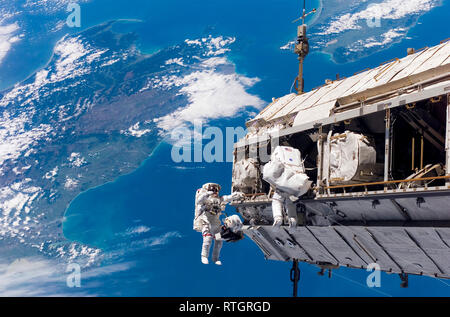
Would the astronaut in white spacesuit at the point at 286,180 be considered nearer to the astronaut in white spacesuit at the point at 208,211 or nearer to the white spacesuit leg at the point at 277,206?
the white spacesuit leg at the point at 277,206

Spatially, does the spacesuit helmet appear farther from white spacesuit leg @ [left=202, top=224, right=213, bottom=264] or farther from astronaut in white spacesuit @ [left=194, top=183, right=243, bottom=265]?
white spacesuit leg @ [left=202, top=224, right=213, bottom=264]

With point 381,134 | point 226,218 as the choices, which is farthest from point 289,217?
point 381,134

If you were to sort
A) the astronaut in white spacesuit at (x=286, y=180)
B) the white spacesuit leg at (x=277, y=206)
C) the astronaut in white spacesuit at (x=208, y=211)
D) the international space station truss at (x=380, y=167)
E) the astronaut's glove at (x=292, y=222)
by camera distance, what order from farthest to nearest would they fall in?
the astronaut in white spacesuit at (x=208, y=211) → the astronaut's glove at (x=292, y=222) → the white spacesuit leg at (x=277, y=206) → the astronaut in white spacesuit at (x=286, y=180) → the international space station truss at (x=380, y=167)

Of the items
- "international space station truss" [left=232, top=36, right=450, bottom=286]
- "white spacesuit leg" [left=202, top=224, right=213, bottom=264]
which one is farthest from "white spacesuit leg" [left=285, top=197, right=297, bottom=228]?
"white spacesuit leg" [left=202, top=224, right=213, bottom=264]

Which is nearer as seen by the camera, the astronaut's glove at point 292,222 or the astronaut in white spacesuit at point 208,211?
the astronaut's glove at point 292,222

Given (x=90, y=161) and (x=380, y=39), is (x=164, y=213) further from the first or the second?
(x=380, y=39)

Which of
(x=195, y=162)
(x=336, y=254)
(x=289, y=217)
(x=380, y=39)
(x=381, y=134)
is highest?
(x=380, y=39)

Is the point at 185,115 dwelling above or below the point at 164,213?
above

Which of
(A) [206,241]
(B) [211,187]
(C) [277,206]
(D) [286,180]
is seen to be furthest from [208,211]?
(D) [286,180]

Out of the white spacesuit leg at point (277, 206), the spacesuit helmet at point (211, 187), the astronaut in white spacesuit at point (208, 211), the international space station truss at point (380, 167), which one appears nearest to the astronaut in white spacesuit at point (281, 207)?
the white spacesuit leg at point (277, 206)
